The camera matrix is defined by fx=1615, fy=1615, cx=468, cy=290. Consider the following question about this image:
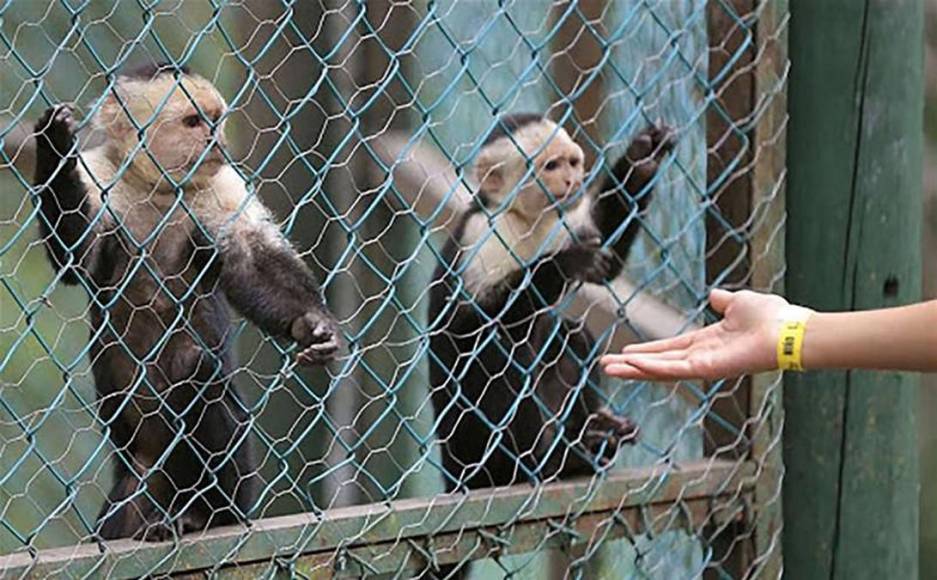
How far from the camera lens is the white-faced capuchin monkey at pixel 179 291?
260 centimetres

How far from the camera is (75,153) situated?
91.0 inches

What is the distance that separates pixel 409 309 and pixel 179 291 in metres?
0.43

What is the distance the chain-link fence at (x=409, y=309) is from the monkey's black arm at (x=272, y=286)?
2cm

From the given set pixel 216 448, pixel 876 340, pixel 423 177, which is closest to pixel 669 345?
pixel 876 340

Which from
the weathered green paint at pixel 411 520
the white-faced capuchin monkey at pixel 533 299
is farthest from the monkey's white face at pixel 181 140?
the weathered green paint at pixel 411 520

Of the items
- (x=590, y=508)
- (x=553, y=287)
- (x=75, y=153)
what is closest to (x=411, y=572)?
(x=590, y=508)

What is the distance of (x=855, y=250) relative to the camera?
2.62 m

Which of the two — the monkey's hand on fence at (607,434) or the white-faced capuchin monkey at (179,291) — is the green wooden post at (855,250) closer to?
the monkey's hand on fence at (607,434)

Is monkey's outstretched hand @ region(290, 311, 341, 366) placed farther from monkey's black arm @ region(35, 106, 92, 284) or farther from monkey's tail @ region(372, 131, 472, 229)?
monkey's tail @ region(372, 131, 472, 229)

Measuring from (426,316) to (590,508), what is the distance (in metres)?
0.89

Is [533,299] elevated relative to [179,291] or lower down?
lower down

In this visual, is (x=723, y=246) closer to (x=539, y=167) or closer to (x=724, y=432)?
(x=724, y=432)

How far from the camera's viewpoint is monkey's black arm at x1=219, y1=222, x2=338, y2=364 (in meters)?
2.71

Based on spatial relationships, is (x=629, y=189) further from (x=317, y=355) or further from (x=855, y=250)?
(x=317, y=355)
